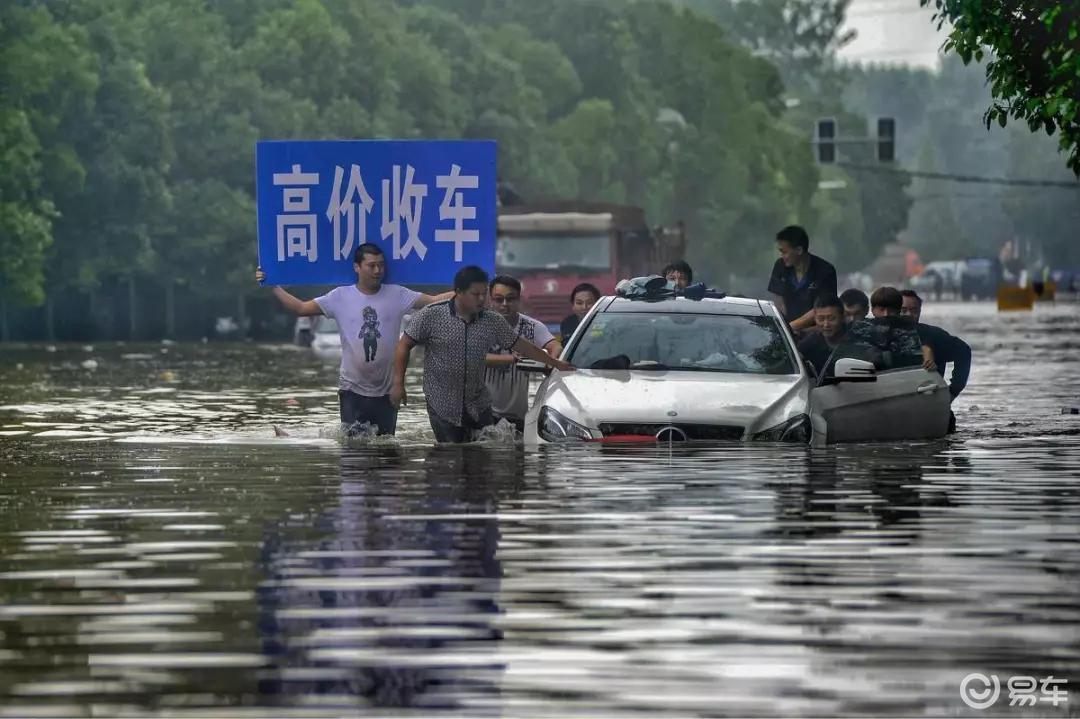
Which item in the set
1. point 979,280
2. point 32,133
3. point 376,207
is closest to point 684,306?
point 376,207

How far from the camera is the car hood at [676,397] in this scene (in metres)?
18.2

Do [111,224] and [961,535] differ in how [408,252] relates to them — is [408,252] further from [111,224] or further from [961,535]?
[111,224]

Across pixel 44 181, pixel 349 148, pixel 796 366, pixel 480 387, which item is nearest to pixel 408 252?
pixel 349 148

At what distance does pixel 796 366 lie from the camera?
19172 millimetres

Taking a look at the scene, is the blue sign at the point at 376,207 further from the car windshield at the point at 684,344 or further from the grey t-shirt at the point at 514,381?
the car windshield at the point at 684,344

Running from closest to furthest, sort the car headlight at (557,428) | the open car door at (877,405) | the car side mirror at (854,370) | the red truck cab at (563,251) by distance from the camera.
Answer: the car headlight at (557,428), the car side mirror at (854,370), the open car door at (877,405), the red truck cab at (563,251)

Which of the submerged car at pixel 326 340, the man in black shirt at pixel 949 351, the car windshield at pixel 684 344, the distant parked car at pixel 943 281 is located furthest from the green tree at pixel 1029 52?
the distant parked car at pixel 943 281

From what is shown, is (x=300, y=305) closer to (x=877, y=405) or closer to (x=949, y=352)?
(x=877, y=405)

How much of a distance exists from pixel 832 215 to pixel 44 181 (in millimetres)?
102440

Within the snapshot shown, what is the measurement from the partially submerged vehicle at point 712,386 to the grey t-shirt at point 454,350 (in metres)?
0.52

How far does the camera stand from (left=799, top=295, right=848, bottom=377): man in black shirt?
2116 centimetres

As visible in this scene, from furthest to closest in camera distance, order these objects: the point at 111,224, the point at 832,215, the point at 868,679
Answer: the point at 832,215 < the point at 111,224 < the point at 868,679

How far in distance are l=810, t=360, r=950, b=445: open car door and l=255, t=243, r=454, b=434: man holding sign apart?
284 centimetres

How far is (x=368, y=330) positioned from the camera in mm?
20094
